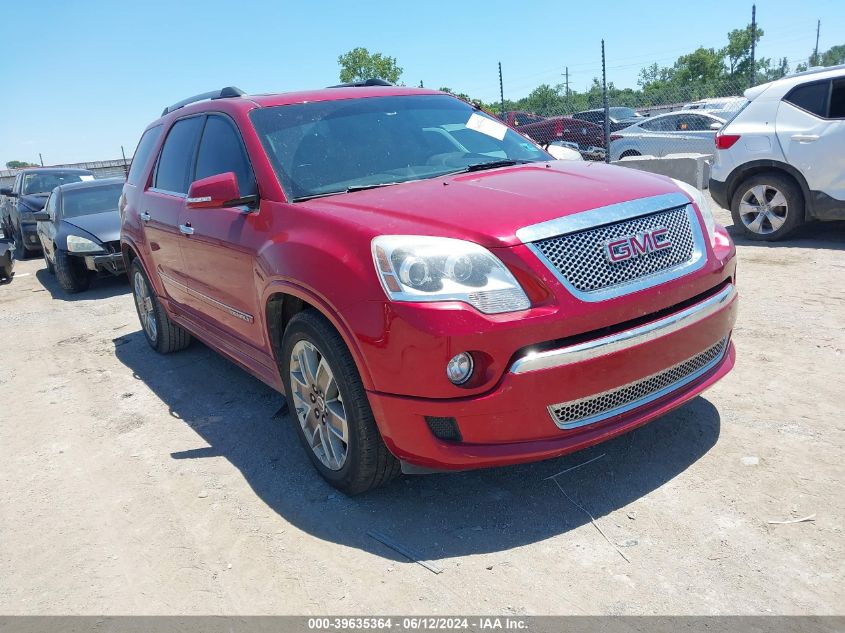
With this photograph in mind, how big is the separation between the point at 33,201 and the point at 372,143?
1295cm

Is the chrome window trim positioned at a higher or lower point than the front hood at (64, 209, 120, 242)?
higher

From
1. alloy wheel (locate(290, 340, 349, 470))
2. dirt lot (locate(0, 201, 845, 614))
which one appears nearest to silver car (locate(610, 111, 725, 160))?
dirt lot (locate(0, 201, 845, 614))

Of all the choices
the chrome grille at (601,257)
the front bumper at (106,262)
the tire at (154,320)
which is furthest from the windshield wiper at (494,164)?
the front bumper at (106,262)

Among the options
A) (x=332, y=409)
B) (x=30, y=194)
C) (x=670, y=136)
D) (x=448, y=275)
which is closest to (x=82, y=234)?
(x=30, y=194)

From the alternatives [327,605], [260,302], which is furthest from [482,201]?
[327,605]

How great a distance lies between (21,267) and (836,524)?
47.0 feet

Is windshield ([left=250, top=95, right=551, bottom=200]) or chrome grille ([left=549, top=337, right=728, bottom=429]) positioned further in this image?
windshield ([left=250, top=95, right=551, bottom=200])

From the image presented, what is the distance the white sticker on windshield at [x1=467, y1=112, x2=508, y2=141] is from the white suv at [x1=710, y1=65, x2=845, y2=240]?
4.30 metres

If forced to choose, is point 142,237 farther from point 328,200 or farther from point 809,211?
point 809,211

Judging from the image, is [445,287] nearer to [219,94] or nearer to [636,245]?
[636,245]

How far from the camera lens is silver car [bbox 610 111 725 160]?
1508cm

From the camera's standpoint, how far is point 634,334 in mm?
2717

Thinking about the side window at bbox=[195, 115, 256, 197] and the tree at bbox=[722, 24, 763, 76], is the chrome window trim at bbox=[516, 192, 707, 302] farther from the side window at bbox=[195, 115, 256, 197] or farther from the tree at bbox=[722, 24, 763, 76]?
the tree at bbox=[722, 24, 763, 76]

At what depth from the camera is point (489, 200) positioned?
2.97 meters
